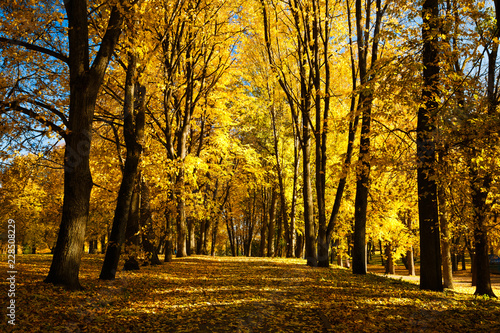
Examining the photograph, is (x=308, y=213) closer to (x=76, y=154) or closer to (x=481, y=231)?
(x=481, y=231)

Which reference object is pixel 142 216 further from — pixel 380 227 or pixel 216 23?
pixel 380 227

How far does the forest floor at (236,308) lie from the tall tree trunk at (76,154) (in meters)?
0.53

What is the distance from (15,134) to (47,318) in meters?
5.33

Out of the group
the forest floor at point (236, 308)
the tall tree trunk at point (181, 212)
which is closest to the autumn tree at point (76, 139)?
the forest floor at point (236, 308)

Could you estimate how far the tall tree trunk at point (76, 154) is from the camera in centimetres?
664

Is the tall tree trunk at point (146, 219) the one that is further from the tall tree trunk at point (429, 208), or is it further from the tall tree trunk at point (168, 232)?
the tall tree trunk at point (429, 208)

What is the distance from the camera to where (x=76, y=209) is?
6699 mm

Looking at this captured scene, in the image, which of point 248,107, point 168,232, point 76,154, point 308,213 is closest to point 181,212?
point 168,232

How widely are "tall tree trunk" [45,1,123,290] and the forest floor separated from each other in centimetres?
53

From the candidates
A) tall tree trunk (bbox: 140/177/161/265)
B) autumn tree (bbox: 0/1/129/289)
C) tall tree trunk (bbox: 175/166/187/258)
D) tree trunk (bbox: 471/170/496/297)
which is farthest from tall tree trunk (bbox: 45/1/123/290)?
tree trunk (bbox: 471/170/496/297)

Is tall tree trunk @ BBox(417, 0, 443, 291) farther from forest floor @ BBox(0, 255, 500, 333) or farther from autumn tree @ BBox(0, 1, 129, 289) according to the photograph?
autumn tree @ BBox(0, 1, 129, 289)

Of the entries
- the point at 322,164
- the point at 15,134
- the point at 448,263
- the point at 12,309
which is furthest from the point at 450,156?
the point at 15,134

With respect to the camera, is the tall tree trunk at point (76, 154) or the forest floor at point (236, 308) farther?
the tall tree trunk at point (76, 154)

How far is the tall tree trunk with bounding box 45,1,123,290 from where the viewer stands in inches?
261
